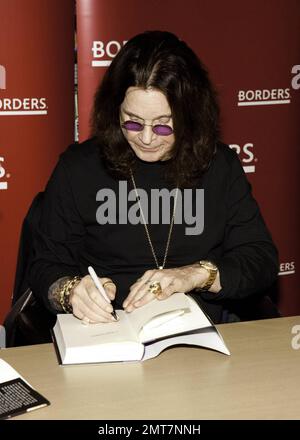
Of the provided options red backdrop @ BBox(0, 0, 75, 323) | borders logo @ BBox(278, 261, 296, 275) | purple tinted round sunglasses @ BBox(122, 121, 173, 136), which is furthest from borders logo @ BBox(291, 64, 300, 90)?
purple tinted round sunglasses @ BBox(122, 121, 173, 136)

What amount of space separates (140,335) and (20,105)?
1613 millimetres

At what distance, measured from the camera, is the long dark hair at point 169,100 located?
7.45 ft

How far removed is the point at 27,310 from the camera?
95.4 inches

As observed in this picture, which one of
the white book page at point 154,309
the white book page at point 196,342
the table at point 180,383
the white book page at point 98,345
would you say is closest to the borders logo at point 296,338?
the table at point 180,383

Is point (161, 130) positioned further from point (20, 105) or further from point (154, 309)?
point (20, 105)

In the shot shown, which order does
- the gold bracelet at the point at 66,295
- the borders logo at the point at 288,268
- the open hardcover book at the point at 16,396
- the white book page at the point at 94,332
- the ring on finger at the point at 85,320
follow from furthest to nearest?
1. the borders logo at the point at 288,268
2. the gold bracelet at the point at 66,295
3. the ring on finger at the point at 85,320
4. the white book page at the point at 94,332
5. the open hardcover book at the point at 16,396

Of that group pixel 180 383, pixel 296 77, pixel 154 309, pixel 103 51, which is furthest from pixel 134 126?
pixel 296 77

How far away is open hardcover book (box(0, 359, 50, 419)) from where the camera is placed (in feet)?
5.35

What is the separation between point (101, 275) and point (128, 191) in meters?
0.30

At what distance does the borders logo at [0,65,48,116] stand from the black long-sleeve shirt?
761mm

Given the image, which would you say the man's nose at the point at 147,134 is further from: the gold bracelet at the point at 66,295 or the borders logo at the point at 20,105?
the borders logo at the point at 20,105

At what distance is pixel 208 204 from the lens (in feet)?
8.25
